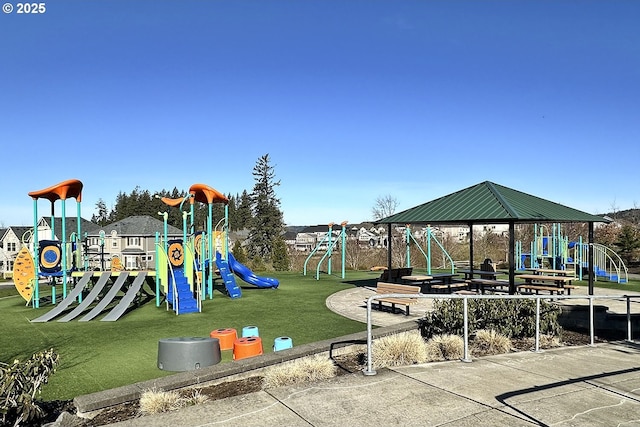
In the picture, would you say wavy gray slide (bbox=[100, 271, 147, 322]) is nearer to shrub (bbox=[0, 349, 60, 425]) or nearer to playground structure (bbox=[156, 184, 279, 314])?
playground structure (bbox=[156, 184, 279, 314])

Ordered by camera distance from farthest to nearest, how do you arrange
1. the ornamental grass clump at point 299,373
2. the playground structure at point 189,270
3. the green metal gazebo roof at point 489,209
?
1. the playground structure at point 189,270
2. the green metal gazebo roof at point 489,209
3. the ornamental grass clump at point 299,373

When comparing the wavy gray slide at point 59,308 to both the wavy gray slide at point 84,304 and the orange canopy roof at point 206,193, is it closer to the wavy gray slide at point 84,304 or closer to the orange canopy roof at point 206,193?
the wavy gray slide at point 84,304

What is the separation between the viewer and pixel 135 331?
10.6m

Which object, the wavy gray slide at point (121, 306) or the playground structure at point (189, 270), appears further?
the playground structure at point (189, 270)

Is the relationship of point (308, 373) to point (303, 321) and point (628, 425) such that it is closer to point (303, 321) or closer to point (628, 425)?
point (628, 425)

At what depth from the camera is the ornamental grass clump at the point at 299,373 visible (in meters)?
5.88

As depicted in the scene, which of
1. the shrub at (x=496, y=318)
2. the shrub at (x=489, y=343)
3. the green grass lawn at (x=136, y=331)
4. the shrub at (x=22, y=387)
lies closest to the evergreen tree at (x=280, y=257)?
the green grass lawn at (x=136, y=331)

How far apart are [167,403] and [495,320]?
587cm

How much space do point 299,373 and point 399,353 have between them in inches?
59.0

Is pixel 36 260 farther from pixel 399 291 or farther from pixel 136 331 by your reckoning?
pixel 399 291

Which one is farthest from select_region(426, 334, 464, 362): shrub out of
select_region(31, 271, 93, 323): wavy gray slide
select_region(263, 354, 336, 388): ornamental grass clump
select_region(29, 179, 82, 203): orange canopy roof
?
select_region(29, 179, 82, 203): orange canopy roof

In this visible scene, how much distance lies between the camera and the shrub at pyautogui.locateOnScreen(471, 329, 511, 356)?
748 cm

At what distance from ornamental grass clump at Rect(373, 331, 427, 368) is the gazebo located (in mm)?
6458

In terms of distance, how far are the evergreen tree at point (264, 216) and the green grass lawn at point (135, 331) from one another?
125 feet
